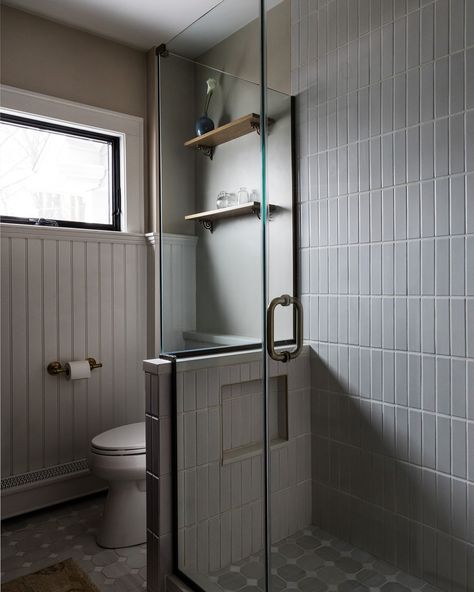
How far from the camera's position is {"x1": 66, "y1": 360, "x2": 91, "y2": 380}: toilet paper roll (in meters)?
2.43

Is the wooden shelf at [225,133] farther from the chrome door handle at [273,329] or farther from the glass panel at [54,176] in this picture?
the glass panel at [54,176]

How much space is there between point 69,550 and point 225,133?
178 cm

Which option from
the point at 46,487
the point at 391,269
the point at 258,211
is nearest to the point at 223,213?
the point at 258,211

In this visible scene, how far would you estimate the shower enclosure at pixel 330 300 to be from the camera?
1.29 meters

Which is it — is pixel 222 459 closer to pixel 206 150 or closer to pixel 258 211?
pixel 258 211

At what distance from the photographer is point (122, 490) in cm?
212

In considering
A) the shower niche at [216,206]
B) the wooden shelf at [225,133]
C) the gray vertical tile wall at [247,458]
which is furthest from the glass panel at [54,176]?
the gray vertical tile wall at [247,458]

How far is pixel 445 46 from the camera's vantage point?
49.2 inches

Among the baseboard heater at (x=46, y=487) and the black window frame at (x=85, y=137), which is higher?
the black window frame at (x=85, y=137)

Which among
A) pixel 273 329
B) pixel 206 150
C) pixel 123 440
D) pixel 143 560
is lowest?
pixel 143 560

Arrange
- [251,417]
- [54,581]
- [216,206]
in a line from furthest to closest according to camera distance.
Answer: [54,581], [216,206], [251,417]

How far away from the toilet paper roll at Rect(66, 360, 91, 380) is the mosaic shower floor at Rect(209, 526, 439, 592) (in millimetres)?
1308

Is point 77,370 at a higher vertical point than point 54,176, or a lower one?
lower

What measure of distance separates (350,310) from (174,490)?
885 millimetres
